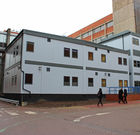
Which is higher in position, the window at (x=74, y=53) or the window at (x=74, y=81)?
the window at (x=74, y=53)

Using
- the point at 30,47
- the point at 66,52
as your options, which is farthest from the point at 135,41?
the point at 30,47

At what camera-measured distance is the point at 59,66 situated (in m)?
22.8

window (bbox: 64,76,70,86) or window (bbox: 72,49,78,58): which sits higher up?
window (bbox: 72,49,78,58)

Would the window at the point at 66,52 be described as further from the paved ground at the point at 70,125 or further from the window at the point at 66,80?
the paved ground at the point at 70,125

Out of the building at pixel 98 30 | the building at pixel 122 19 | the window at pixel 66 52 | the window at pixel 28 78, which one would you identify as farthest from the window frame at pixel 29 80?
the building at pixel 98 30

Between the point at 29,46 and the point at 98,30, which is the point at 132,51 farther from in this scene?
the point at 98,30

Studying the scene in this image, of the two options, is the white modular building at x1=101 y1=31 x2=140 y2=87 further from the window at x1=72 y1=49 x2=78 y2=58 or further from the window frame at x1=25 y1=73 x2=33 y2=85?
the window frame at x1=25 y1=73 x2=33 y2=85

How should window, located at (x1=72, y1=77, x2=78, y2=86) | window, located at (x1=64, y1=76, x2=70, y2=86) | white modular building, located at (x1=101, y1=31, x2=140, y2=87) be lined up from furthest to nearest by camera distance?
white modular building, located at (x1=101, y1=31, x2=140, y2=87), window, located at (x1=72, y1=77, x2=78, y2=86), window, located at (x1=64, y1=76, x2=70, y2=86)

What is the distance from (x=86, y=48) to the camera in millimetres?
25938

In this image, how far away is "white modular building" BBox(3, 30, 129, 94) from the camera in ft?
67.9

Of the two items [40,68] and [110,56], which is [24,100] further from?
[110,56]

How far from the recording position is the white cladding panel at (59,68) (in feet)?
68.5

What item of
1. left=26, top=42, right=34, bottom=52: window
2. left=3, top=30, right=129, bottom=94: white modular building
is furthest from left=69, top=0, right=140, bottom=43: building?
left=26, top=42, right=34, bottom=52: window

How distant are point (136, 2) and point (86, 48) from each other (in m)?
25.8
